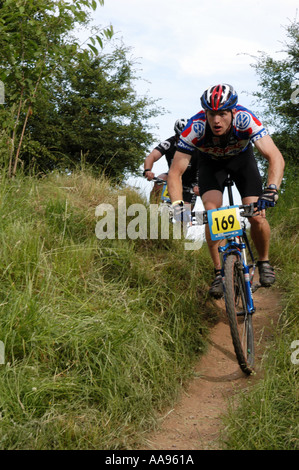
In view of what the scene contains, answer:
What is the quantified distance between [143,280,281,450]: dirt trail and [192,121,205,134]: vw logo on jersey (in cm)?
190

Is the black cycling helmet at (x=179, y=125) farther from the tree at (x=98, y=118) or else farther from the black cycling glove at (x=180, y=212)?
the tree at (x=98, y=118)

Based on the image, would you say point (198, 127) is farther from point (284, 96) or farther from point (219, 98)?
point (284, 96)

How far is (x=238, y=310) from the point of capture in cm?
508

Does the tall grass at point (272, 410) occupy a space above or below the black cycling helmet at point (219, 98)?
below

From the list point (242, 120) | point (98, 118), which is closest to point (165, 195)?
point (242, 120)

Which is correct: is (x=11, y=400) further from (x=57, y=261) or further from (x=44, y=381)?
(x=57, y=261)

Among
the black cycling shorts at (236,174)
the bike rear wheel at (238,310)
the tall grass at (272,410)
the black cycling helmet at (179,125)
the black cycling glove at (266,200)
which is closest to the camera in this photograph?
the tall grass at (272,410)

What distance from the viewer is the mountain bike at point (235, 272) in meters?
4.49

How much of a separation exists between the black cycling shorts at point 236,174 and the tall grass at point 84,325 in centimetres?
93

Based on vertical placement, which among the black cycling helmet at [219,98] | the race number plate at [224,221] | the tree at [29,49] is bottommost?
the race number plate at [224,221]

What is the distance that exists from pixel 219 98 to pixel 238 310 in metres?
1.97

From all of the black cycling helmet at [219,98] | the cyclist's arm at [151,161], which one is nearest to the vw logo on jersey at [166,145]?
the cyclist's arm at [151,161]

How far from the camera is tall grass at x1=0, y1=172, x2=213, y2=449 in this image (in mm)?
3646
